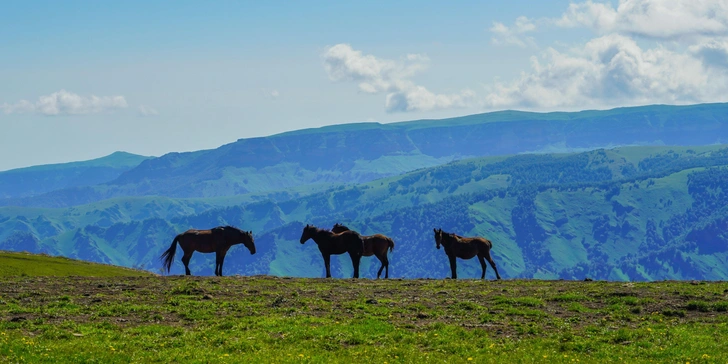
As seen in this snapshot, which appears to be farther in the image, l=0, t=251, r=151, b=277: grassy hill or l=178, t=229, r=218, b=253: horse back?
l=0, t=251, r=151, b=277: grassy hill

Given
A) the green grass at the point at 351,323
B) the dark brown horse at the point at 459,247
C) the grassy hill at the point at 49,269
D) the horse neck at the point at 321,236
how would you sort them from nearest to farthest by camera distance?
the green grass at the point at 351,323
the dark brown horse at the point at 459,247
the horse neck at the point at 321,236
the grassy hill at the point at 49,269

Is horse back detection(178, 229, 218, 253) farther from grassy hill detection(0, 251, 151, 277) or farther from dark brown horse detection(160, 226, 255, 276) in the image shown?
grassy hill detection(0, 251, 151, 277)

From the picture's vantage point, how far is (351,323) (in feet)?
99.8

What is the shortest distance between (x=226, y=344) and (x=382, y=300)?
11382 mm

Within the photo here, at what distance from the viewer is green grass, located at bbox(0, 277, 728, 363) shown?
25109 millimetres

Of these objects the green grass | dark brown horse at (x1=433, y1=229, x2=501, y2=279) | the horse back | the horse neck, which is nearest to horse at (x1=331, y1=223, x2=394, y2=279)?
the horse neck

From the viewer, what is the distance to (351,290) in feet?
136

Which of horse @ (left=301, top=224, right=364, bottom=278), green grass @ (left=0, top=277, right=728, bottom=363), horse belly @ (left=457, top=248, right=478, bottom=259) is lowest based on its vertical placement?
green grass @ (left=0, top=277, right=728, bottom=363)

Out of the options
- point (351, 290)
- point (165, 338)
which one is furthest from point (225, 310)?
point (351, 290)

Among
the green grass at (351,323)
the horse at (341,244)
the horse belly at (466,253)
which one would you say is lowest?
the green grass at (351,323)

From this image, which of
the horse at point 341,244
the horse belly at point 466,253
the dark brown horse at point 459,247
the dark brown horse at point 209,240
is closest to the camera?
the dark brown horse at point 459,247

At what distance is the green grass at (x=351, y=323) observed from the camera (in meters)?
25.1

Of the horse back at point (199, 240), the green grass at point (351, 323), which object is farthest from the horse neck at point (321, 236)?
the green grass at point (351, 323)

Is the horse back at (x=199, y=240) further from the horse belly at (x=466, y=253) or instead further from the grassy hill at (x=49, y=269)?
the horse belly at (x=466, y=253)
